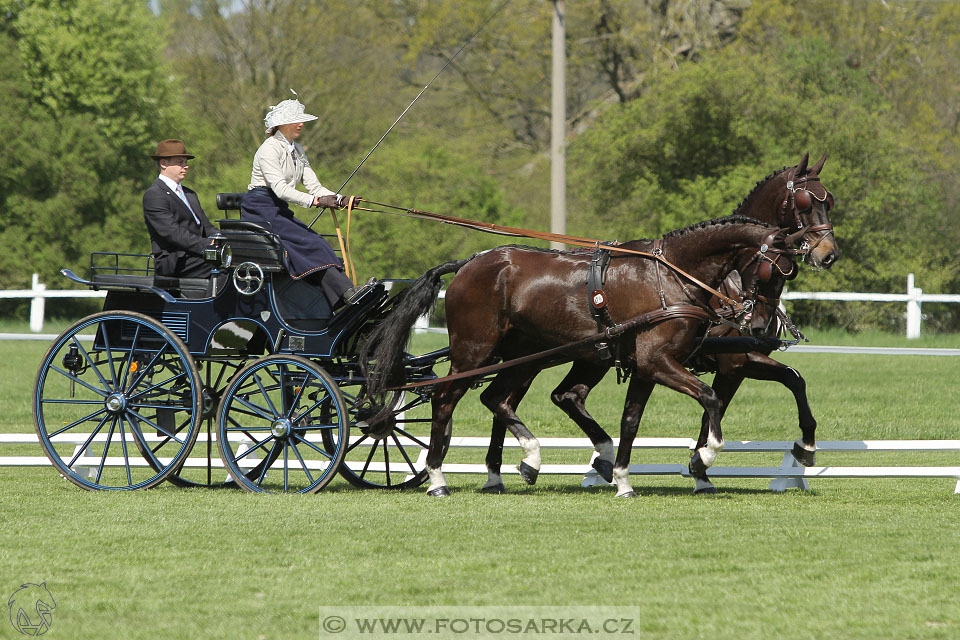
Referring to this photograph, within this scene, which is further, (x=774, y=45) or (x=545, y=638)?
(x=774, y=45)

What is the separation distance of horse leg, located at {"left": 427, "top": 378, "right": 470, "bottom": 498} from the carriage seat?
1.31 meters

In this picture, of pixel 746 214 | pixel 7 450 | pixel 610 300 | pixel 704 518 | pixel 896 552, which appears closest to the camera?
pixel 896 552

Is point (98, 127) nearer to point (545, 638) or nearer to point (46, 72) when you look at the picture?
point (46, 72)

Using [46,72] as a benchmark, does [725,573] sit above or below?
below

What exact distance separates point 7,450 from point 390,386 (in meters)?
5.13

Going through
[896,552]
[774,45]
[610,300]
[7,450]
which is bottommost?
[7,450]

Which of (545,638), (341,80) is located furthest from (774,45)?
(545,638)

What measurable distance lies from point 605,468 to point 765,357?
1.41 metres

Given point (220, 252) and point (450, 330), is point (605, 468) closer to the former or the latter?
point (450, 330)

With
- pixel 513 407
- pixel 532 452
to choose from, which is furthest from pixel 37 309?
pixel 532 452

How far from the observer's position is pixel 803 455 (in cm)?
845

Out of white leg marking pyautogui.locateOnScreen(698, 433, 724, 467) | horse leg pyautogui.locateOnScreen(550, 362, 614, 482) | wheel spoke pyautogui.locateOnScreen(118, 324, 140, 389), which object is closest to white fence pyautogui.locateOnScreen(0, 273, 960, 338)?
horse leg pyautogui.locateOnScreen(550, 362, 614, 482)

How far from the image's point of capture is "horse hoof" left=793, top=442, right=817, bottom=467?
27.6 feet

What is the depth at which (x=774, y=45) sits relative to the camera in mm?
28359
